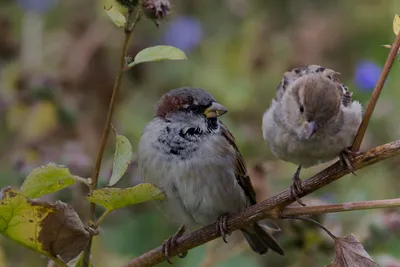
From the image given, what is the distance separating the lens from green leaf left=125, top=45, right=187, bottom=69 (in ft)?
3.56

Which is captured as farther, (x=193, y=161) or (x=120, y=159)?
(x=193, y=161)

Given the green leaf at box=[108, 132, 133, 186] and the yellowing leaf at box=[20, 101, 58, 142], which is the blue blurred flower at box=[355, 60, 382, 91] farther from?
the green leaf at box=[108, 132, 133, 186]

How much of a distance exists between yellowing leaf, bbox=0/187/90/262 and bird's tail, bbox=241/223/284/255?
808 millimetres

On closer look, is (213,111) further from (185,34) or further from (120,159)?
(185,34)

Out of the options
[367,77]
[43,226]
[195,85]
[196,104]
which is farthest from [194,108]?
[195,85]

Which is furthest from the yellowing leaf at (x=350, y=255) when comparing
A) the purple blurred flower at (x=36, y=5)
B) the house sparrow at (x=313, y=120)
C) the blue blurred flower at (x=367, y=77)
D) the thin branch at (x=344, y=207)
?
the purple blurred flower at (x=36, y=5)

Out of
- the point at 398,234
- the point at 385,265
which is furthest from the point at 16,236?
the point at 398,234

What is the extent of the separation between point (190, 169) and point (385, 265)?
0.47 meters

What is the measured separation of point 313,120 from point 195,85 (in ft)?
5.08

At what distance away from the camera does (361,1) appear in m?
4.03

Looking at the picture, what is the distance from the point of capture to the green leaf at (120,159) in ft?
3.63

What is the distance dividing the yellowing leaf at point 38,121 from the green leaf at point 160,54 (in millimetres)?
1309

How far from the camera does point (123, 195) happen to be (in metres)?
1.10

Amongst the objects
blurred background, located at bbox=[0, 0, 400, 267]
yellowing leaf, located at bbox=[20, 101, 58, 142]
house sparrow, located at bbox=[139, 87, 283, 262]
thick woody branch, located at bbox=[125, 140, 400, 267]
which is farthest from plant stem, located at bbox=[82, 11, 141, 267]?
yellowing leaf, located at bbox=[20, 101, 58, 142]
